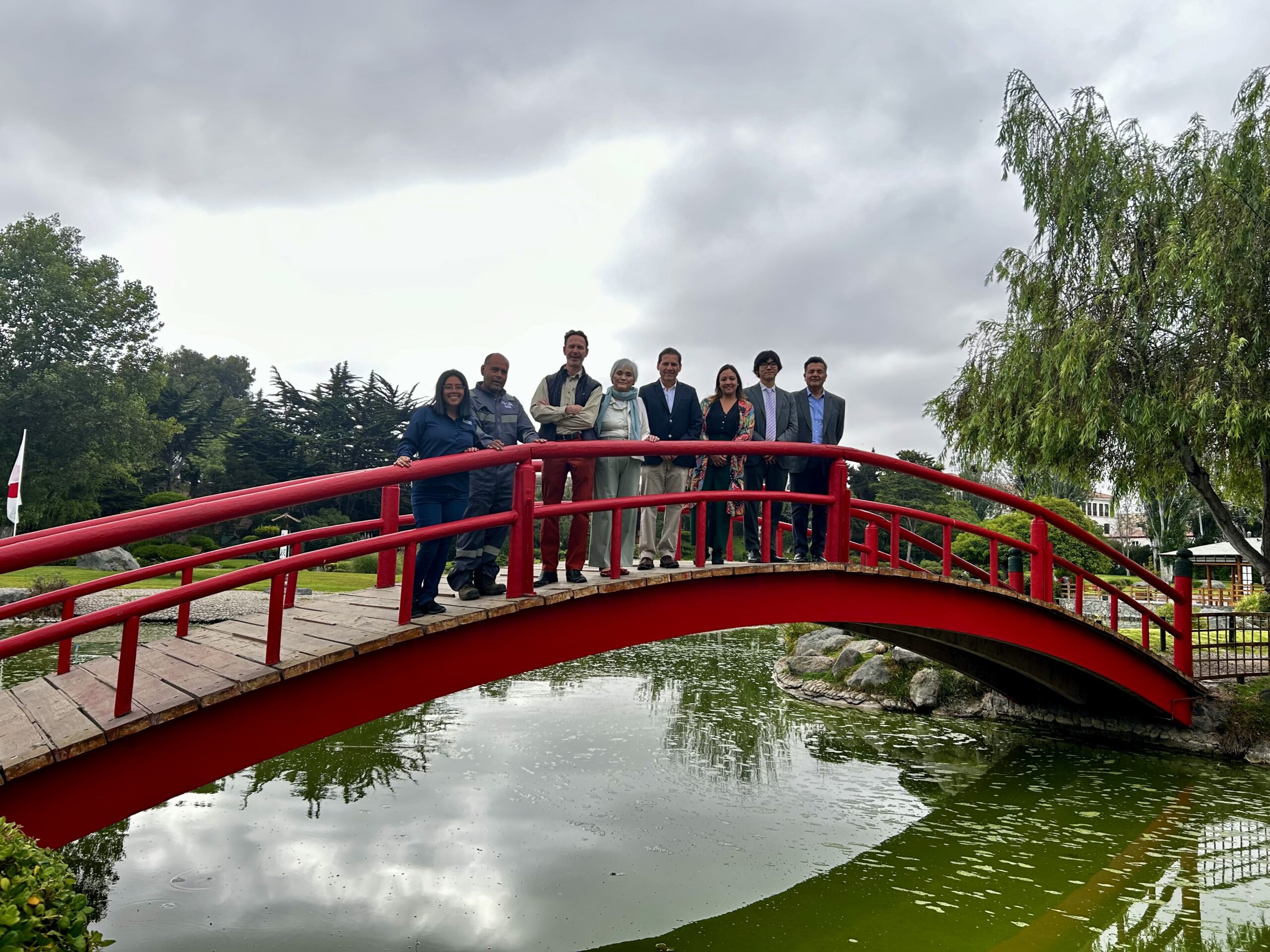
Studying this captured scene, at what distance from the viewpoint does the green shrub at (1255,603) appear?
1493 centimetres

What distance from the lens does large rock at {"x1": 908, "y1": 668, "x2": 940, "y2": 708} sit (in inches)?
398

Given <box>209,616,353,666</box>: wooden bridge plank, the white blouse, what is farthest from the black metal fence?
<box>209,616,353,666</box>: wooden bridge plank

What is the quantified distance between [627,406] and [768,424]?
1.29 meters

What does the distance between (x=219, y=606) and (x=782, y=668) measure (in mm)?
9855

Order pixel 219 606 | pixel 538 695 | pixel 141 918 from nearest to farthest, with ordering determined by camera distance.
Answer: pixel 141 918, pixel 538 695, pixel 219 606

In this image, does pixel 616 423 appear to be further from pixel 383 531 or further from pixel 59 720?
pixel 59 720

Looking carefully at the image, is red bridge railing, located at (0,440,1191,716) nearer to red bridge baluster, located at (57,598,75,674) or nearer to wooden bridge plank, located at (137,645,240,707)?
red bridge baluster, located at (57,598,75,674)

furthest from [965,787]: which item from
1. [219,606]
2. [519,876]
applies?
[219,606]

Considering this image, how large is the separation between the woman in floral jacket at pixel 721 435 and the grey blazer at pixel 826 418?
47 cm

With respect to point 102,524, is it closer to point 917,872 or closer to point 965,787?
point 917,872

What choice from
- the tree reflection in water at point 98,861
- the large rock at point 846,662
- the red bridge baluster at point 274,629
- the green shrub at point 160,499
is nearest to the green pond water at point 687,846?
the tree reflection in water at point 98,861

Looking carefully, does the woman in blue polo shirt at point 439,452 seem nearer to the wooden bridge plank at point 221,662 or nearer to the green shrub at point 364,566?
the wooden bridge plank at point 221,662

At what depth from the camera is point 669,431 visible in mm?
5410

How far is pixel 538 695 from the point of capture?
1019 centimetres
